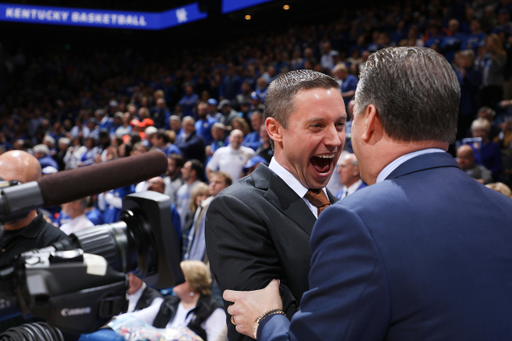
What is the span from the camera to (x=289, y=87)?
146cm

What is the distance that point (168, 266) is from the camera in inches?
42.3

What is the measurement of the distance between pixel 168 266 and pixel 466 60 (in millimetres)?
6527

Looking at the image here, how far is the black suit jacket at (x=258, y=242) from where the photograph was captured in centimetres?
125

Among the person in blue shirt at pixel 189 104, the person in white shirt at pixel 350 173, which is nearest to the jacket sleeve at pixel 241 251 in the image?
the person in white shirt at pixel 350 173

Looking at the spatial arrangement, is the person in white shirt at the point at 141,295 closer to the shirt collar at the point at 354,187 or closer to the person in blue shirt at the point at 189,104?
the shirt collar at the point at 354,187

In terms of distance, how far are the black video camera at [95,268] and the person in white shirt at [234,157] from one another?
512cm

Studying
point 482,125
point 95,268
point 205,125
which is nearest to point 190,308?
point 95,268

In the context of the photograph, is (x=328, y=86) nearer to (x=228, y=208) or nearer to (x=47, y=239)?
(x=228, y=208)

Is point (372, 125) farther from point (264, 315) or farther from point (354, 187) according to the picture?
point (354, 187)

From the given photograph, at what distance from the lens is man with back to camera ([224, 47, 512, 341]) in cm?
92

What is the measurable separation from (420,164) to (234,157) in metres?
5.30

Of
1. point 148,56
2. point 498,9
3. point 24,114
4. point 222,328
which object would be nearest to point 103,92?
point 24,114

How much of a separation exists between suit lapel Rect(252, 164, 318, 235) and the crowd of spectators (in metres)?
3.25

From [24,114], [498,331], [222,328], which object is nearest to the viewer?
[498,331]
